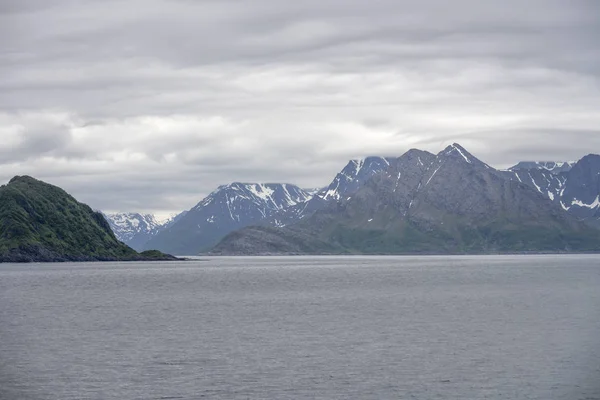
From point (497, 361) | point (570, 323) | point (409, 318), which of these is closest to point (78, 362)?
point (497, 361)

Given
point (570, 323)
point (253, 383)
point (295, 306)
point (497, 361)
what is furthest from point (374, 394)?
point (295, 306)

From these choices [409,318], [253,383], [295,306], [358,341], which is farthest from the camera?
[295,306]

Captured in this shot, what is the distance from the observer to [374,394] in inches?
2579

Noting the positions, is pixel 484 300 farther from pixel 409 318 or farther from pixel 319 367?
pixel 319 367

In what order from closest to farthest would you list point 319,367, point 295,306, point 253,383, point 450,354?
point 253,383, point 319,367, point 450,354, point 295,306

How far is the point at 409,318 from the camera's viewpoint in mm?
126875

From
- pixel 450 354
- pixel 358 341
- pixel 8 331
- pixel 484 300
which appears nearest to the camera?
pixel 450 354

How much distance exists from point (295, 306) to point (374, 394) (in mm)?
89389

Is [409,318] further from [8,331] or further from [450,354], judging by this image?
[8,331]

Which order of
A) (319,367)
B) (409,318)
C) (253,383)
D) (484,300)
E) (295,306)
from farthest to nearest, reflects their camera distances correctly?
1. (484,300)
2. (295,306)
3. (409,318)
4. (319,367)
5. (253,383)

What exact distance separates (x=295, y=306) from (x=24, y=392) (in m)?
90.1

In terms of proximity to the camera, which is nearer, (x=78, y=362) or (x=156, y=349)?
(x=78, y=362)

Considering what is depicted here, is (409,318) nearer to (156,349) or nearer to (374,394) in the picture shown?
(156,349)

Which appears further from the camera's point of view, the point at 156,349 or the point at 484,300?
the point at 484,300
